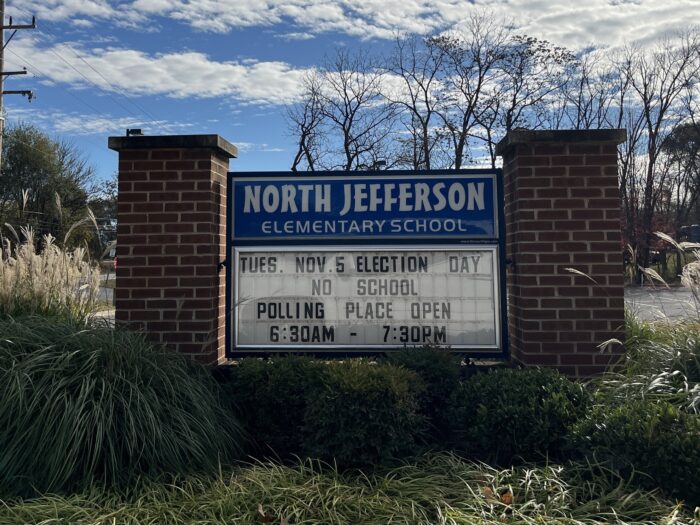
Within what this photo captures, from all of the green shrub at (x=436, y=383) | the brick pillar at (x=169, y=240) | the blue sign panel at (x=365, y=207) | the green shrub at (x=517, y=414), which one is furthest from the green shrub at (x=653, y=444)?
the brick pillar at (x=169, y=240)

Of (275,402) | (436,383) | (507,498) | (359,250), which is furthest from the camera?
(359,250)

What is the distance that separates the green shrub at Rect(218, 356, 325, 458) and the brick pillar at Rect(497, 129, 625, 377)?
2099mm

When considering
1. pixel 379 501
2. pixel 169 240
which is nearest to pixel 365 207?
pixel 169 240

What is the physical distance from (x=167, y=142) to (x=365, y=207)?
1.98 metres

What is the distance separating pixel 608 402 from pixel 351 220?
9.02 feet

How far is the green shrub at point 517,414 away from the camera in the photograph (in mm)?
3705

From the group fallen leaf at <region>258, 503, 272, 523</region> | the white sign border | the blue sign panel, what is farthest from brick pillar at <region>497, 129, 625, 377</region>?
fallen leaf at <region>258, 503, 272, 523</region>

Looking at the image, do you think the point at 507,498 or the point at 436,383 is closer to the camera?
the point at 507,498

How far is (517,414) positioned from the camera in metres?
3.71

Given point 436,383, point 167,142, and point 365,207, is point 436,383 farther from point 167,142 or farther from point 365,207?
point 167,142

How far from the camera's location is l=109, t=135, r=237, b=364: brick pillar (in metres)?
5.13

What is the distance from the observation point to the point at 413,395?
152 inches

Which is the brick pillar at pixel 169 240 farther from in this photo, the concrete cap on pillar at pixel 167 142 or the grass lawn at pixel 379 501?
the grass lawn at pixel 379 501

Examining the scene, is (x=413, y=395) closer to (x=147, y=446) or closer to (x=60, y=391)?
(x=147, y=446)
